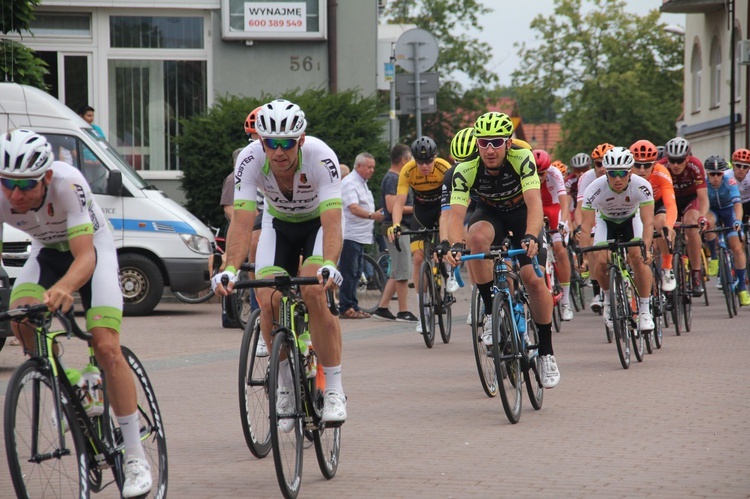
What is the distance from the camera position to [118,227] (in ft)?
52.1

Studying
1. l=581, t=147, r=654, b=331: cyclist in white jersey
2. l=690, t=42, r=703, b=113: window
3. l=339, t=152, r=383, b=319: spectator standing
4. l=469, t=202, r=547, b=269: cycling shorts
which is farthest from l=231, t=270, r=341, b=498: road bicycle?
l=690, t=42, r=703, b=113: window

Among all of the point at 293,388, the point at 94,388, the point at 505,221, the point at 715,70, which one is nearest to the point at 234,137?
the point at 505,221

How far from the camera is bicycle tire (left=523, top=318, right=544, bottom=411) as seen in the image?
330 inches

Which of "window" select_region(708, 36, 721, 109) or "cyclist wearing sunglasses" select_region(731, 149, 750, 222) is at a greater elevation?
"window" select_region(708, 36, 721, 109)

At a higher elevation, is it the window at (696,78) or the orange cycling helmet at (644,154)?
the window at (696,78)

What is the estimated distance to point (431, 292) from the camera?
1272 centimetres

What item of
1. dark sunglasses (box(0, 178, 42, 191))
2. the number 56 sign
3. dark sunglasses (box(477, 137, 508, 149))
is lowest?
dark sunglasses (box(0, 178, 42, 191))

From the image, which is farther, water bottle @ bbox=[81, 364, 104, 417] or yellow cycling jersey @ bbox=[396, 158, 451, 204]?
yellow cycling jersey @ bbox=[396, 158, 451, 204]

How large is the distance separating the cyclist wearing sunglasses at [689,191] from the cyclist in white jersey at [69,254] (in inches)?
408

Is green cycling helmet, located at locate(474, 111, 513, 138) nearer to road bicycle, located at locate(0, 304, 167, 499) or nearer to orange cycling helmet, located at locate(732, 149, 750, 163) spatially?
road bicycle, located at locate(0, 304, 167, 499)

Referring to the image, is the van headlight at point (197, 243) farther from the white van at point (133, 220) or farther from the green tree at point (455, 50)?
the green tree at point (455, 50)

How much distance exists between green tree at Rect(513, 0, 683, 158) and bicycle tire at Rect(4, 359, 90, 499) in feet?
223

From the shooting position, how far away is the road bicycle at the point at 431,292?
1255cm

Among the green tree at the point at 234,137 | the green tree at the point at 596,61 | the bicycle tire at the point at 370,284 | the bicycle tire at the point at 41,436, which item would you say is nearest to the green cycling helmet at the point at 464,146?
the bicycle tire at the point at 41,436
